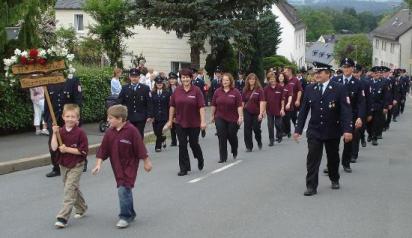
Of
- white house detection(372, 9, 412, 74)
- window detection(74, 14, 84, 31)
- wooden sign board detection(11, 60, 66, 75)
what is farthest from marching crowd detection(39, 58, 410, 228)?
white house detection(372, 9, 412, 74)

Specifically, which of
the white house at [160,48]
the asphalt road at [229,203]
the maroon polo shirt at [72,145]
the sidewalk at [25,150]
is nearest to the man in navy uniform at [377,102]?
the asphalt road at [229,203]

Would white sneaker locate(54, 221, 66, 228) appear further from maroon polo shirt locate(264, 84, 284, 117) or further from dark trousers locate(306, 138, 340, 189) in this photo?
maroon polo shirt locate(264, 84, 284, 117)

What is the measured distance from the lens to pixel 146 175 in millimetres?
11828

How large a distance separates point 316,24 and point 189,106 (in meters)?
186

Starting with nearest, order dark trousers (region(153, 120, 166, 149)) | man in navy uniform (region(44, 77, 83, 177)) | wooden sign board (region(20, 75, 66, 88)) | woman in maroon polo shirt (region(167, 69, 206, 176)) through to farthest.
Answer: wooden sign board (region(20, 75, 66, 88)) < woman in maroon polo shirt (region(167, 69, 206, 176)) < man in navy uniform (region(44, 77, 83, 177)) < dark trousers (region(153, 120, 166, 149))

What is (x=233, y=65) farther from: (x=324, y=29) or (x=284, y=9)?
(x=324, y=29)

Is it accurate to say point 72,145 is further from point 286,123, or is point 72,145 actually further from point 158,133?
point 286,123

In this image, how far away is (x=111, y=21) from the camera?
104 ft

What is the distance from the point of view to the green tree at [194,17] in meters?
30.6

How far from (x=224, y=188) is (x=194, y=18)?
21550mm

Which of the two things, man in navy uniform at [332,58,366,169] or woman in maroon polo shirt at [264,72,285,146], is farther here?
woman in maroon polo shirt at [264,72,285,146]

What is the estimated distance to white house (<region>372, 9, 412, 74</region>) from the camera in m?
82.9

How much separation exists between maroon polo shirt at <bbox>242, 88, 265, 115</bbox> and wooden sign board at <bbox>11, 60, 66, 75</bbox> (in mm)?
6048

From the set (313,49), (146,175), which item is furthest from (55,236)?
(313,49)
